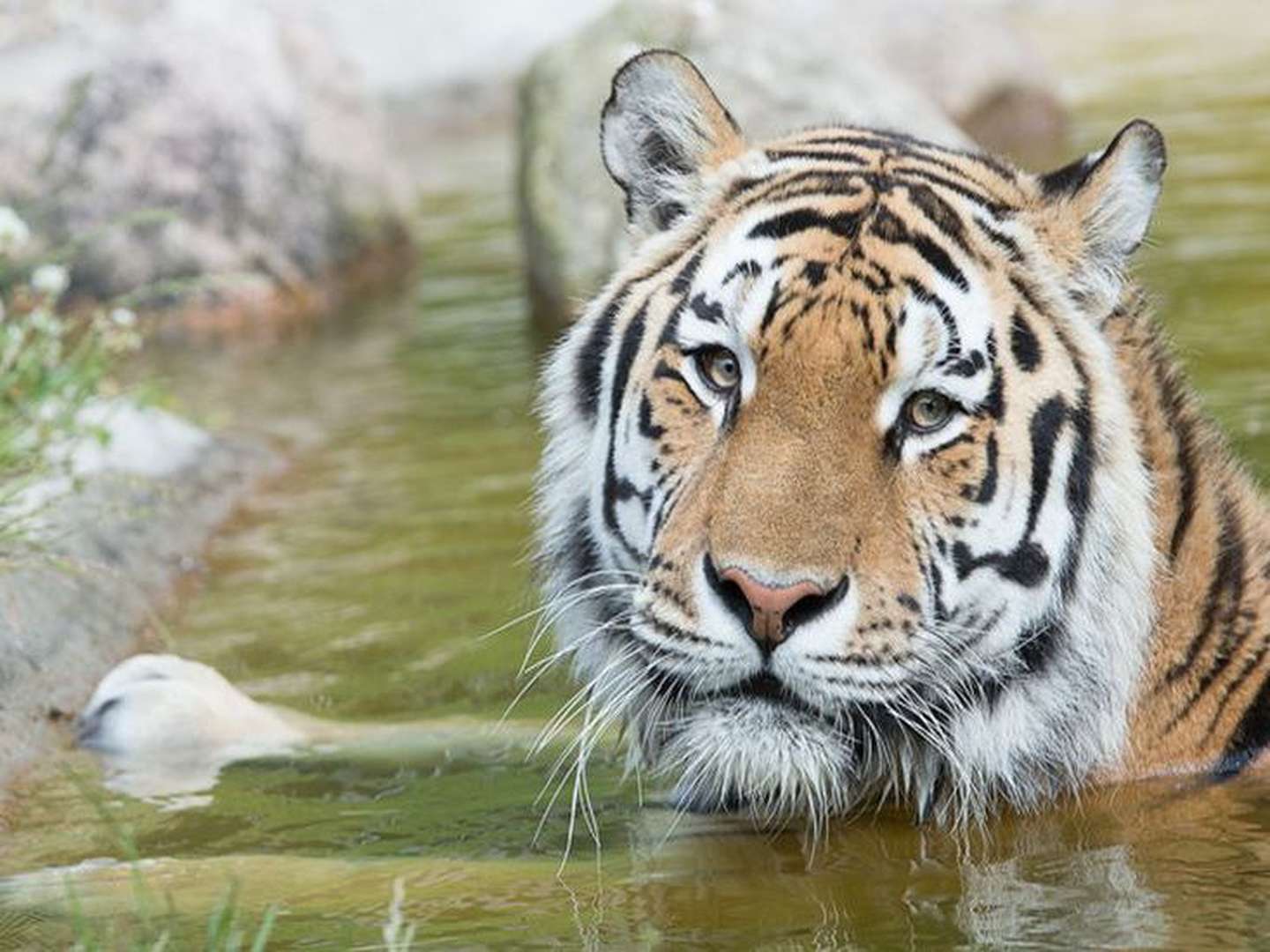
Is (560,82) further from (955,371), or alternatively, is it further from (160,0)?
(955,371)

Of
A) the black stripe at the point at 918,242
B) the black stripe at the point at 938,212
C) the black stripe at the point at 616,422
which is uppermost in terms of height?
the black stripe at the point at 938,212

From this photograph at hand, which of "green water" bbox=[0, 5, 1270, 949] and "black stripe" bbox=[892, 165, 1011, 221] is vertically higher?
"black stripe" bbox=[892, 165, 1011, 221]

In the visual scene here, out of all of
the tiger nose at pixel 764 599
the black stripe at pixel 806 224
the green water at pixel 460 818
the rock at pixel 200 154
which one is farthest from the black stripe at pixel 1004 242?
the rock at pixel 200 154

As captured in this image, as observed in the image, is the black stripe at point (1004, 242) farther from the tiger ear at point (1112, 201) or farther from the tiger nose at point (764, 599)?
the tiger nose at point (764, 599)

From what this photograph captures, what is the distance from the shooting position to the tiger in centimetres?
356

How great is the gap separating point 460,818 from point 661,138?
4.06 ft

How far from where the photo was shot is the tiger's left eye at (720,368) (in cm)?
374

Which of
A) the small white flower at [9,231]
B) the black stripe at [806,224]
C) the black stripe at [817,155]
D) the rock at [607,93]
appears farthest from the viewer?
the rock at [607,93]

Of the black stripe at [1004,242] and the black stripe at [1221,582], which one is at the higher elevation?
the black stripe at [1004,242]

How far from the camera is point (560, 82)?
33.4 feet

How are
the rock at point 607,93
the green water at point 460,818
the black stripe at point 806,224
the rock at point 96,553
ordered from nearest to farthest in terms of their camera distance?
the green water at point 460,818, the black stripe at point 806,224, the rock at point 96,553, the rock at point 607,93

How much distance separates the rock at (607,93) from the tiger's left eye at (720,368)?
18.4ft

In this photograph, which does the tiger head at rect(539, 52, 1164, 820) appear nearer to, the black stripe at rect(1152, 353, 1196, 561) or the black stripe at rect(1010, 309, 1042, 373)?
the black stripe at rect(1010, 309, 1042, 373)

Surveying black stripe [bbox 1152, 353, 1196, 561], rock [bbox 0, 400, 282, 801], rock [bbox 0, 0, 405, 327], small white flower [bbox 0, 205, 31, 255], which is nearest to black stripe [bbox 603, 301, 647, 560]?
black stripe [bbox 1152, 353, 1196, 561]
